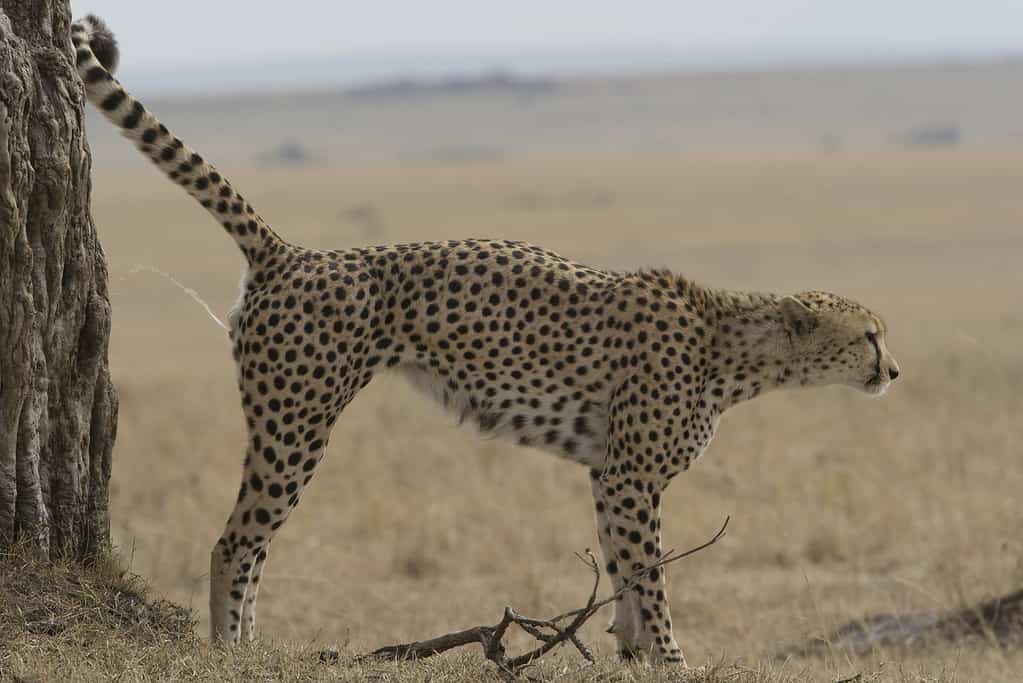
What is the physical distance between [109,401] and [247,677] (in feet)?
3.69

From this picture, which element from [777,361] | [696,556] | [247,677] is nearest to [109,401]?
[247,677]

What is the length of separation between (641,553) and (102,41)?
227 centimetres

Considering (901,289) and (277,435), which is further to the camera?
(901,289)

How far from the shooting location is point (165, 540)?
768 cm

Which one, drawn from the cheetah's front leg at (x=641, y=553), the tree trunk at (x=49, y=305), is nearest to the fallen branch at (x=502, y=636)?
the cheetah's front leg at (x=641, y=553)

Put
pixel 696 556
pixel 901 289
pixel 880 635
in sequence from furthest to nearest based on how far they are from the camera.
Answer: pixel 901 289
pixel 696 556
pixel 880 635

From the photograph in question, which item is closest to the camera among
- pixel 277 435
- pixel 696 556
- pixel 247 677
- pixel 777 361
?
pixel 247 677

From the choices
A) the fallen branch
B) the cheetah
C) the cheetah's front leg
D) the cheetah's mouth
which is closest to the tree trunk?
the cheetah

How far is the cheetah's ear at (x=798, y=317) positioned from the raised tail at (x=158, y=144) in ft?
5.36

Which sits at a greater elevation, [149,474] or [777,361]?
[777,361]

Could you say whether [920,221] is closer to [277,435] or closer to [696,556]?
[696,556]

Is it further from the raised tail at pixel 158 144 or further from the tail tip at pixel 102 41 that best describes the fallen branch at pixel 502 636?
the tail tip at pixel 102 41

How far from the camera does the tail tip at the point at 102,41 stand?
4785 mm

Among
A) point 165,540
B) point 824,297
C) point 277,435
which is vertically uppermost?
point 824,297
